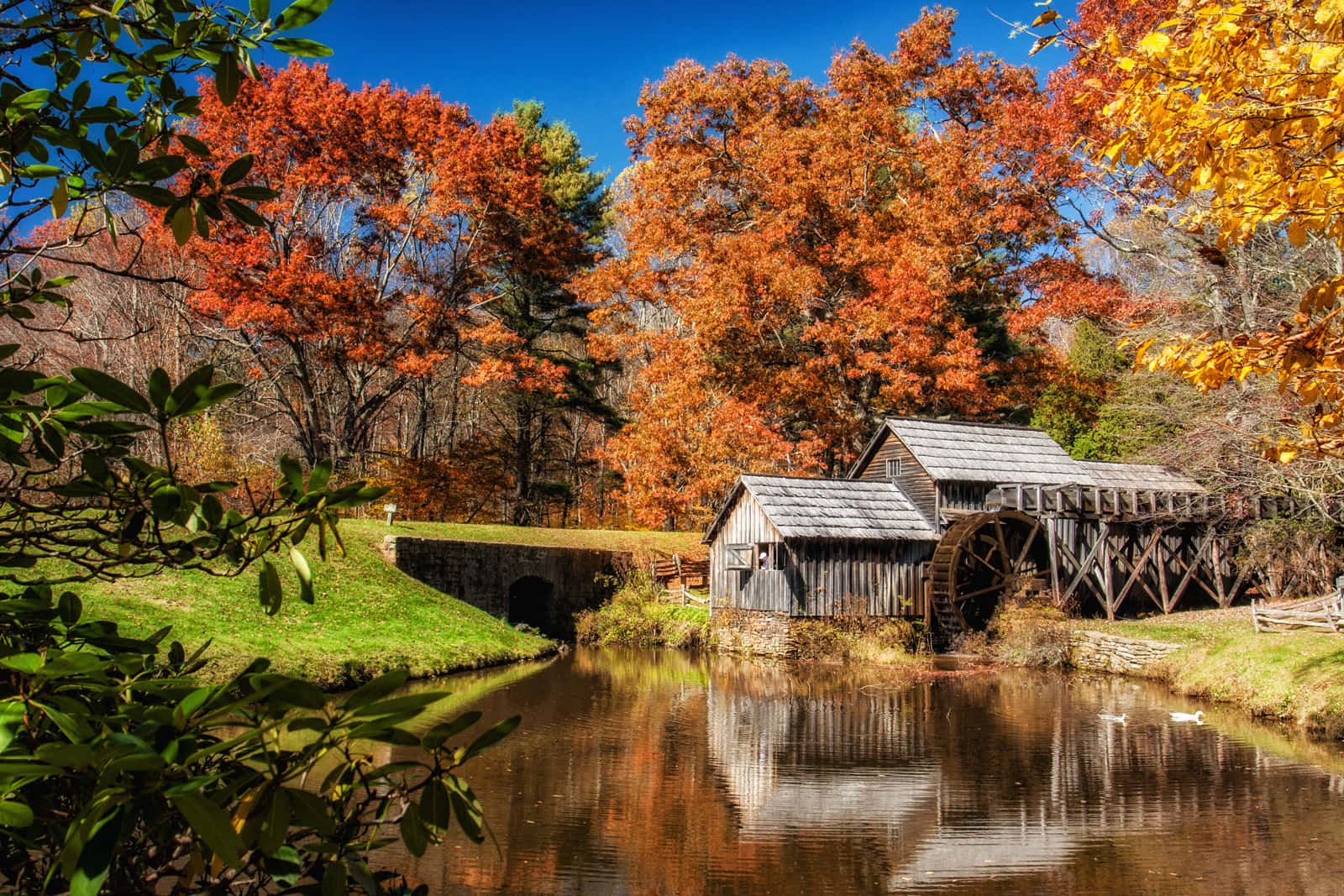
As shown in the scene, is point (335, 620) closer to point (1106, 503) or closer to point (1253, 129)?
point (1253, 129)

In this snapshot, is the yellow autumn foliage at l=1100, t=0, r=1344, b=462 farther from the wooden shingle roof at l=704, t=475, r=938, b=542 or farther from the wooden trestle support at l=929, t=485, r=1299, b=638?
the wooden trestle support at l=929, t=485, r=1299, b=638

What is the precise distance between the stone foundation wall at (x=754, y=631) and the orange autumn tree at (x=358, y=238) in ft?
36.3

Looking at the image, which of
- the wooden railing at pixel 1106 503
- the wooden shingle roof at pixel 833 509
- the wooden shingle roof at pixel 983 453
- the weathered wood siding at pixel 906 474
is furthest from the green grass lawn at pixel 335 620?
the wooden railing at pixel 1106 503

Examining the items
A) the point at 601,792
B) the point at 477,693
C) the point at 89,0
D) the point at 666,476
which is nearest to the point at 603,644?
the point at 666,476

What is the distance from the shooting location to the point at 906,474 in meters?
23.0

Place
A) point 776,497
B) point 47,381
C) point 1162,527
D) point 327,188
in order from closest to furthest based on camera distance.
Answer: point 47,381 < point 776,497 < point 1162,527 < point 327,188

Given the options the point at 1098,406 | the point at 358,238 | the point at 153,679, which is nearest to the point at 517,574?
the point at 358,238

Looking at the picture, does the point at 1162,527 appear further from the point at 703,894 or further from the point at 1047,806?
the point at 703,894

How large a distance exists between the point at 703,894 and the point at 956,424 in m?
19.1

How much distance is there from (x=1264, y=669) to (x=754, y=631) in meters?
10.3

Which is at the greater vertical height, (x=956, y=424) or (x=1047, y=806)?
(x=956, y=424)

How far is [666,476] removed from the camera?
84.7 ft

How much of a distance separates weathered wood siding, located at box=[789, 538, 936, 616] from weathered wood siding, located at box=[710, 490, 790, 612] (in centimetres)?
58

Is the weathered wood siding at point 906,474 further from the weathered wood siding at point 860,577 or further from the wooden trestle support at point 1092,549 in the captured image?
the weathered wood siding at point 860,577
